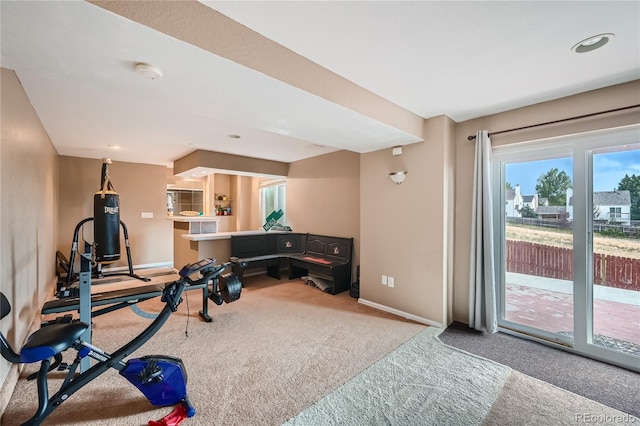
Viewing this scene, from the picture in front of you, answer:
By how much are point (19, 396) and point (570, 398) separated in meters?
3.84

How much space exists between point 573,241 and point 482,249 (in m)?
0.75

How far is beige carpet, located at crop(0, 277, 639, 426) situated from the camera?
172 centimetres

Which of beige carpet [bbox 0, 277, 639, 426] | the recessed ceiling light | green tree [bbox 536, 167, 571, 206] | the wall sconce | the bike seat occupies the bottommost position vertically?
beige carpet [bbox 0, 277, 639, 426]

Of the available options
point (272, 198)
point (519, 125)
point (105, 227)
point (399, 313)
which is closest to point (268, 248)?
point (272, 198)

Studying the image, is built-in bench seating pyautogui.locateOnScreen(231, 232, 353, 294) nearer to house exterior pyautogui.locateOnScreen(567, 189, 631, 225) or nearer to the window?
the window

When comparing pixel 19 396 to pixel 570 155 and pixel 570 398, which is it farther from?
pixel 570 155

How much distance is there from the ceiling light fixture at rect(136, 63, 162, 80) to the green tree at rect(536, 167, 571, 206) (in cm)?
351

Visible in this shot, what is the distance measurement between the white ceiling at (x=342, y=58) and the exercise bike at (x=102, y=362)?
4.26ft

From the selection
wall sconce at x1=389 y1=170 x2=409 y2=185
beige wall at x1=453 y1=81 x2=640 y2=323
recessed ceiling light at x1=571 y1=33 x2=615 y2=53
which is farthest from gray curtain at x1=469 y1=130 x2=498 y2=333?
recessed ceiling light at x1=571 y1=33 x2=615 y2=53

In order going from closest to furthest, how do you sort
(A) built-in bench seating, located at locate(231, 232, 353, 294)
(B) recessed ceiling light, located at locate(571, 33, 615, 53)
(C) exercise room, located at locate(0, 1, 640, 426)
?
(C) exercise room, located at locate(0, 1, 640, 426)
(B) recessed ceiling light, located at locate(571, 33, 615, 53)
(A) built-in bench seating, located at locate(231, 232, 353, 294)

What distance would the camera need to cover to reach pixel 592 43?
1.75 m

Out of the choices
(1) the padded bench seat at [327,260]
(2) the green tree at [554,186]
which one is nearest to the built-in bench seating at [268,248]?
(1) the padded bench seat at [327,260]

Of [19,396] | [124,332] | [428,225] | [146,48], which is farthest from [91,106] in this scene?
[428,225]

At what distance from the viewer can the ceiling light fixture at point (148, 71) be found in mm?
1553
